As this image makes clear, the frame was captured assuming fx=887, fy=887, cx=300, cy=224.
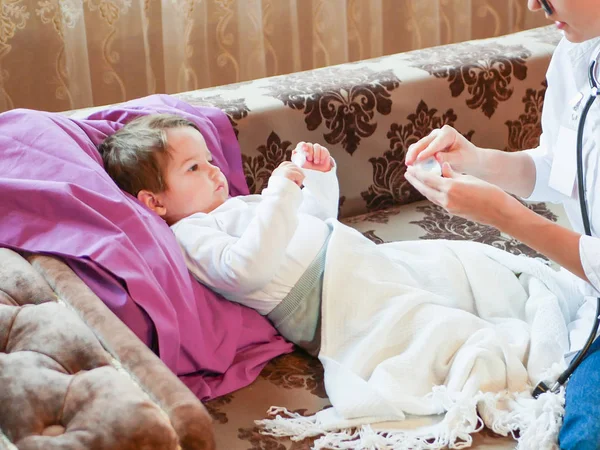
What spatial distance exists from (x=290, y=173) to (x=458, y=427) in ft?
1.95

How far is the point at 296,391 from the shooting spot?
1632 millimetres

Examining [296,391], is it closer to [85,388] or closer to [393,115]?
[85,388]

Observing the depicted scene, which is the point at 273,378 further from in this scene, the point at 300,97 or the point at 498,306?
the point at 300,97

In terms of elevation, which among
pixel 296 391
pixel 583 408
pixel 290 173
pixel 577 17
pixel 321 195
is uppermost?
pixel 577 17

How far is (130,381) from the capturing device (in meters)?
1.18

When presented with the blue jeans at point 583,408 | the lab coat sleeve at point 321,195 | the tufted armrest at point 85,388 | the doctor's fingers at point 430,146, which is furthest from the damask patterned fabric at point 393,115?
the tufted armrest at point 85,388

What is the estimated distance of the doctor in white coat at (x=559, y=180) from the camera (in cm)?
141

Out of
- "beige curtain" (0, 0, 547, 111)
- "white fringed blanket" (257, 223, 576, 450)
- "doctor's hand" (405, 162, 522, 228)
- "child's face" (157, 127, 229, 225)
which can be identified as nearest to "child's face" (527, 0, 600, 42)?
"doctor's hand" (405, 162, 522, 228)

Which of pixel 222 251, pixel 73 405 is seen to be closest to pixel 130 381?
pixel 73 405

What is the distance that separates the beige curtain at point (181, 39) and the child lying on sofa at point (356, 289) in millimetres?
908

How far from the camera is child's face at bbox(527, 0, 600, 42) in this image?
55.0 inches

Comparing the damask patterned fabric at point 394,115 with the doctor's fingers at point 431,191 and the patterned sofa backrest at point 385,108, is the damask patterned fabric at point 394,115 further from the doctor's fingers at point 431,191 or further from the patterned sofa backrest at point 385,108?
the doctor's fingers at point 431,191

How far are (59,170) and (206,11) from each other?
50.6 inches

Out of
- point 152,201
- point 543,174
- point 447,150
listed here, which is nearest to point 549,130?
point 543,174
